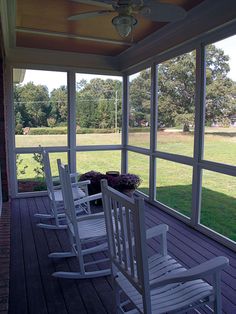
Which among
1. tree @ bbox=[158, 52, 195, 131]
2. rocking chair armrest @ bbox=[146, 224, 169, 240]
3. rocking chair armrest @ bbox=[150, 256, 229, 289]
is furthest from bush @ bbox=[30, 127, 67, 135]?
rocking chair armrest @ bbox=[150, 256, 229, 289]

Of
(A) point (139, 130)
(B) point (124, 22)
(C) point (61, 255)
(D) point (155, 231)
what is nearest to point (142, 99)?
(A) point (139, 130)

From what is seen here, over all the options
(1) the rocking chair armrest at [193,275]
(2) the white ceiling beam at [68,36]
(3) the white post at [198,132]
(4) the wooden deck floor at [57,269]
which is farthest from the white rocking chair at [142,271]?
(2) the white ceiling beam at [68,36]

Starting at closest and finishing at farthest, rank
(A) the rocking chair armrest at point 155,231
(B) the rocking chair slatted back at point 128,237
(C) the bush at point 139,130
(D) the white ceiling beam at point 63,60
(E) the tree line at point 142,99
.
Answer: (B) the rocking chair slatted back at point 128,237
(A) the rocking chair armrest at point 155,231
(E) the tree line at point 142,99
(D) the white ceiling beam at point 63,60
(C) the bush at point 139,130

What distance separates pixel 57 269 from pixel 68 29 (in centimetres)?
297

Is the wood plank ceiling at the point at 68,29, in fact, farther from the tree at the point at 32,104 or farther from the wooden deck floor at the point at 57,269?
the wooden deck floor at the point at 57,269

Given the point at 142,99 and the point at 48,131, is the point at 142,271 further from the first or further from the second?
the point at 48,131

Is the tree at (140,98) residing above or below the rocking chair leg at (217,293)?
above

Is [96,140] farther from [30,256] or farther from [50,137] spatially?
[30,256]

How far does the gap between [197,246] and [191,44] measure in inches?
94.7

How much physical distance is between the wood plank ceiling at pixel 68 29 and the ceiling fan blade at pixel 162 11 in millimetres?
554

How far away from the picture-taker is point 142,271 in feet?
4.11

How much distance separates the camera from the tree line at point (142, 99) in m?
3.21

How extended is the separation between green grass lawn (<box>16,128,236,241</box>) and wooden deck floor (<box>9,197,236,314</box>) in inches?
13.5

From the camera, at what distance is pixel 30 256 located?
9.21ft
